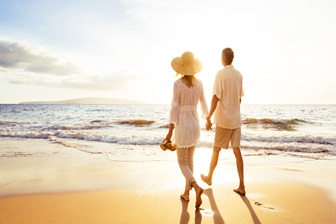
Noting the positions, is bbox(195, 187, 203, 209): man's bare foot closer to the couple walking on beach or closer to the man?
the couple walking on beach

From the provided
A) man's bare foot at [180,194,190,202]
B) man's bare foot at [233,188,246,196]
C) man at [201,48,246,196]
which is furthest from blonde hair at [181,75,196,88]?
man's bare foot at [233,188,246,196]

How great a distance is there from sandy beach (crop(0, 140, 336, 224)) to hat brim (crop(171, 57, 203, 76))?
6.23ft

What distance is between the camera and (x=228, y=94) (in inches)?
168

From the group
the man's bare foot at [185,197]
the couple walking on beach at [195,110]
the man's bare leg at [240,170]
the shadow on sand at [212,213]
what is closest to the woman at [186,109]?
the couple walking on beach at [195,110]

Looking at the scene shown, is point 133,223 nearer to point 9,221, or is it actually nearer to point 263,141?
point 9,221

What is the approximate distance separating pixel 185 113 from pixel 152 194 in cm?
158

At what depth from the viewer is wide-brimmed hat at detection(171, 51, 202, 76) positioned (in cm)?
363

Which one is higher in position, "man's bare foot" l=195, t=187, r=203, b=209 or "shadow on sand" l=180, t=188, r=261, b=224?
"man's bare foot" l=195, t=187, r=203, b=209

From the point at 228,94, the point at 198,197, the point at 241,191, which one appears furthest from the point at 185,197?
the point at 228,94

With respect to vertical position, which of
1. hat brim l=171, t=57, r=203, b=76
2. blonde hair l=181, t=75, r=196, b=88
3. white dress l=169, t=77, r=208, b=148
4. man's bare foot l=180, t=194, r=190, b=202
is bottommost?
man's bare foot l=180, t=194, r=190, b=202

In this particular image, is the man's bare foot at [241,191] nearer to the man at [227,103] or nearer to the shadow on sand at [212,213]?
the man at [227,103]

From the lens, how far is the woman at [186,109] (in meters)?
3.66

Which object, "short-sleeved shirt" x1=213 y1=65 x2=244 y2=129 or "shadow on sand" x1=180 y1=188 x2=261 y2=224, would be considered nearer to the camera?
"shadow on sand" x1=180 y1=188 x2=261 y2=224

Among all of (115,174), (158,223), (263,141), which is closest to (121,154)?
(115,174)
